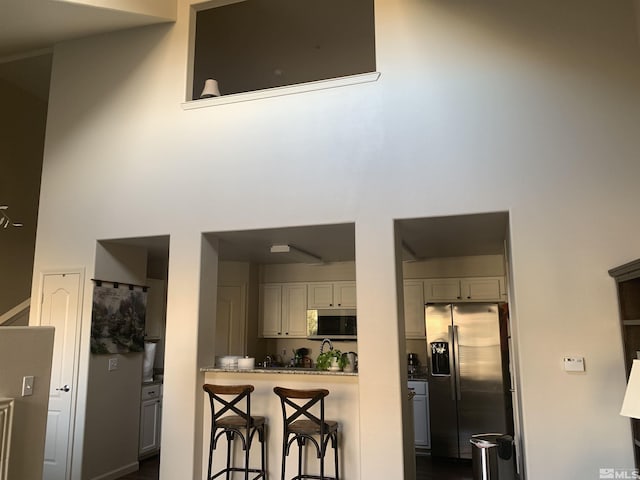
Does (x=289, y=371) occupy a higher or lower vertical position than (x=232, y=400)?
higher

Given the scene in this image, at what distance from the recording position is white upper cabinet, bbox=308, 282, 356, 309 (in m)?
6.84

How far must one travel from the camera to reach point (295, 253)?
19.5ft

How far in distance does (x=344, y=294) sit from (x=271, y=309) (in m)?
1.14

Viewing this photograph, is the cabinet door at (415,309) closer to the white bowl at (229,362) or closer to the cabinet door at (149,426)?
the white bowl at (229,362)

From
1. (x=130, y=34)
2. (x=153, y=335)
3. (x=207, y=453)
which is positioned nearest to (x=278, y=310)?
(x=153, y=335)

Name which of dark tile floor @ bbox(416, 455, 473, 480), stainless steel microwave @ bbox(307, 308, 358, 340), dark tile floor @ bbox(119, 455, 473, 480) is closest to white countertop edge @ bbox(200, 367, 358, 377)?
dark tile floor @ bbox(119, 455, 473, 480)

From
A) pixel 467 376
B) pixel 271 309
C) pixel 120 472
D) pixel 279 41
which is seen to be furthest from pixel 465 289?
pixel 120 472

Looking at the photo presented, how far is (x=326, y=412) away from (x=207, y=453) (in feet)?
3.87

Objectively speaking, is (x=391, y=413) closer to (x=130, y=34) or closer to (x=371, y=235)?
(x=371, y=235)

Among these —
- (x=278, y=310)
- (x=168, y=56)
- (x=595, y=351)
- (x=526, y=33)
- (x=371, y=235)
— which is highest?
(x=168, y=56)

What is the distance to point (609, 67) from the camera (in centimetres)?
371

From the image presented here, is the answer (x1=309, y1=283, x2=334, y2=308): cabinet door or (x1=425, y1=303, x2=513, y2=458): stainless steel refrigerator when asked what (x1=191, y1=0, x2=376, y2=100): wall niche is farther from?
(x1=425, y1=303, x2=513, y2=458): stainless steel refrigerator

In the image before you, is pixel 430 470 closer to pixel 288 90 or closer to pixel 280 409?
pixel 280 409

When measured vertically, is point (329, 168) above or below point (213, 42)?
below
